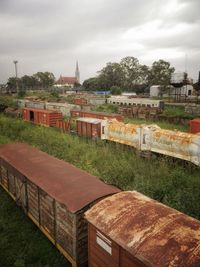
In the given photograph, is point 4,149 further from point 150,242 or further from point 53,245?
point 150,242

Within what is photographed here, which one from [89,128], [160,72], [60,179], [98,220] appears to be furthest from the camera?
[160,72]

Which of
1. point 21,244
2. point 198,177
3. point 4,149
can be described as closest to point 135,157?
point 198,177

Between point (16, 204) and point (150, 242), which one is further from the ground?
point (150, 242)

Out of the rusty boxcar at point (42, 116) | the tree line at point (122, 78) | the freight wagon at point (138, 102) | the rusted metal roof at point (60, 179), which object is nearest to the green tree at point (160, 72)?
the tree line at point (122, 78)

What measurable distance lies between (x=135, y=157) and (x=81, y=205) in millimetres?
9808

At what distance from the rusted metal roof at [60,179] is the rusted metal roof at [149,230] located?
86cm

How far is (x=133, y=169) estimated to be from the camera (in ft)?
43.2

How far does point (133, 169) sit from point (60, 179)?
6.03 metres

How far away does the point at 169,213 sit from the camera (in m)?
5.48

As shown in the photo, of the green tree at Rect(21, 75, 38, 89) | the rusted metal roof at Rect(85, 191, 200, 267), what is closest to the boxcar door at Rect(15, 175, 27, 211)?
the rusted metal roof at Rect(85, 191, 200, 267)

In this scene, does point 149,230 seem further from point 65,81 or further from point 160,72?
point 65,81

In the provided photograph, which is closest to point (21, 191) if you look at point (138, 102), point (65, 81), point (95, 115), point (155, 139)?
point (155, 139)

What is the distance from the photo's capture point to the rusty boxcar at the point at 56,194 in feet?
21.8

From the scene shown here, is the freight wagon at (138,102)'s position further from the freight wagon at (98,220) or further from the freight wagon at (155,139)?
the freight wagon at (98,220)
